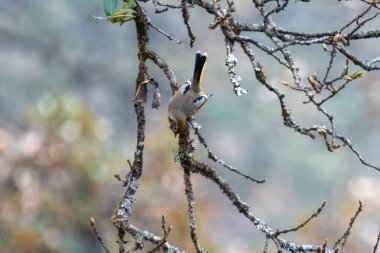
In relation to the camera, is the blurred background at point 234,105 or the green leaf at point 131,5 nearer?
the green leaf at point 131,5

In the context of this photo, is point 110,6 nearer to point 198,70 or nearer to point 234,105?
point 198,70

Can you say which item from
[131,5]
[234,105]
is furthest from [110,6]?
[234,105]

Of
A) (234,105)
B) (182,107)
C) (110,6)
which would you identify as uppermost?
(234,105)

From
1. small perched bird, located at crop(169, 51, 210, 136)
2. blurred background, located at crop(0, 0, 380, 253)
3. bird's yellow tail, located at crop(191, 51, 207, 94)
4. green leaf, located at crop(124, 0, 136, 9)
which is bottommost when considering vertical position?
small perched bird, located at crop(169, 51, 210, 136)

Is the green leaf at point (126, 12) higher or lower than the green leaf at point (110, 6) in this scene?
lower

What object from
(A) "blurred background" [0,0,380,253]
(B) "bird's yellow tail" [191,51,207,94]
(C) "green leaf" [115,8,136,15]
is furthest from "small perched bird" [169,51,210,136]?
(A) "blurred background" [0,0,380,253]

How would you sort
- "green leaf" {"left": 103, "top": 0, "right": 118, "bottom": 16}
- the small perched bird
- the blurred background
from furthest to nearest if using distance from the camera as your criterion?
the blurred background
"green leaf" {"left": 103, "top": 0, "right": 118, "bottom": 16}
the small perched bird

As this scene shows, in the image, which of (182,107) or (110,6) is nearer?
(182,107)

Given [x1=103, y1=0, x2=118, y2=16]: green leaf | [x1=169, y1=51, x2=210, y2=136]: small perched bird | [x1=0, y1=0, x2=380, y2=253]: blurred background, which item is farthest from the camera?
[x1=0, y1=0, x2=380, y2=253]: blurred background

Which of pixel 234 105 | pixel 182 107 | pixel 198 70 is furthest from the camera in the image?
pixel 234 105

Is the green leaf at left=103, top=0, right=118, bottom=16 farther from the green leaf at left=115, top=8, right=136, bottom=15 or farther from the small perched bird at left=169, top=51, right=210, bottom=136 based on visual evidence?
the small perched bird at left=169, top=51, right=210, bottom=136

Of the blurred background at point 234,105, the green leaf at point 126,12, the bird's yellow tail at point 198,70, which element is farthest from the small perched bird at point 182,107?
the blurred background at point 234,105

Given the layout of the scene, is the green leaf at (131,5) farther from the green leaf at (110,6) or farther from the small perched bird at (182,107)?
the small perched bird at (182,107)

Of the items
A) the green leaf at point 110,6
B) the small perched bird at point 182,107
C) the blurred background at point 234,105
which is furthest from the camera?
the blurred background at point 234,105
